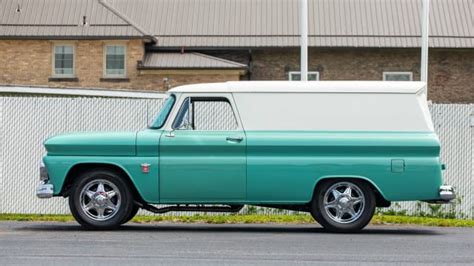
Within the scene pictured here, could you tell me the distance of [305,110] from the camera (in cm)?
1362

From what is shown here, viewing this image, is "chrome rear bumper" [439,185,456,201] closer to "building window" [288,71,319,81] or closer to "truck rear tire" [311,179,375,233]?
"truck rear tire" [311,179,375,233]

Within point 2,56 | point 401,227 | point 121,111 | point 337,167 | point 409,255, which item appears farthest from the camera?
point 2,56

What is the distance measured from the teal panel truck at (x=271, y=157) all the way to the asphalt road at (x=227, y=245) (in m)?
0.42

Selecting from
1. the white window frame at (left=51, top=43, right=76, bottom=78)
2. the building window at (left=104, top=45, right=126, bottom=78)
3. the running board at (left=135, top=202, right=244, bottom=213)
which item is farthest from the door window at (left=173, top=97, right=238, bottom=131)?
the white window frame at (left=51, top=43, right=76, bottom=78)

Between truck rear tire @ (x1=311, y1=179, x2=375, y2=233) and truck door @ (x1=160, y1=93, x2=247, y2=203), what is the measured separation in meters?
0.99

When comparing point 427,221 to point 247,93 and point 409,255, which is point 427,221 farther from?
point 409,255

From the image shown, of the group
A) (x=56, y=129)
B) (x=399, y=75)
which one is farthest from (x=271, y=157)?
(x=399, y=75)

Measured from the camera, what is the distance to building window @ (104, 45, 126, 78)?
4144 centimetres

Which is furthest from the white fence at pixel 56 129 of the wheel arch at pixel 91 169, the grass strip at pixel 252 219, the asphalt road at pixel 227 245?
the wheel arch at pixel 91 169

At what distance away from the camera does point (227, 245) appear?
11812 millimetres

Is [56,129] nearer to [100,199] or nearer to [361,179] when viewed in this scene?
[100,199]

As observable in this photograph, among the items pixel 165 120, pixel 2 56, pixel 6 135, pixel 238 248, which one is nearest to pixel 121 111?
pixel 6 135

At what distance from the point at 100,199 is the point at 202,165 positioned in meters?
1.37

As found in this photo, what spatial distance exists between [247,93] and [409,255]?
3548mm
